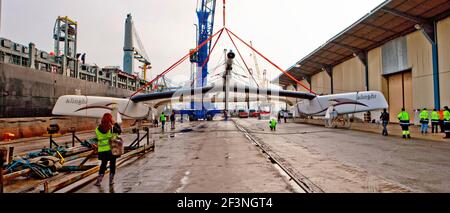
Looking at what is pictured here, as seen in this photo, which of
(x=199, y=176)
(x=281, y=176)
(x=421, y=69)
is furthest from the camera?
(x=421, y=69)

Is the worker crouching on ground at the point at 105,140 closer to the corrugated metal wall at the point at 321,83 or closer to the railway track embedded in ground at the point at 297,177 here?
the railway track embedded in ground at the point at 297,177

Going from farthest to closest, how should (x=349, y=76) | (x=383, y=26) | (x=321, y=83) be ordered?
(x=321, y=83) < (x=349, y=76) < (x=383, y=26)

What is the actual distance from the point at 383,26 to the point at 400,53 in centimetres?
312

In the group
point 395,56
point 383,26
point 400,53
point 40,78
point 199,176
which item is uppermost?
point 383,26

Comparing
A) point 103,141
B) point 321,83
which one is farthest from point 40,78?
point 321,83

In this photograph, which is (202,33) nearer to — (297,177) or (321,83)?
(321,83)

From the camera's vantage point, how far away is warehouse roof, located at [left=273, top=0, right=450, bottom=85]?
20.8 meters

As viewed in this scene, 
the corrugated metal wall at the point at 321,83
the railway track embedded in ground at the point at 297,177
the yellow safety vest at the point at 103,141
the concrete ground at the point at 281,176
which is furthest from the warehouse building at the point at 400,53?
the yellow safety vest at the point at 103,141

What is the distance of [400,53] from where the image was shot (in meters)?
26.1

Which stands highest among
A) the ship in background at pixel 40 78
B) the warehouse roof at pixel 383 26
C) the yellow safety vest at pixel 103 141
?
the warehouse roof at pixel 383 26

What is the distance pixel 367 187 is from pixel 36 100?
20.4 meters

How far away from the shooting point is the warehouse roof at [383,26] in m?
20.8

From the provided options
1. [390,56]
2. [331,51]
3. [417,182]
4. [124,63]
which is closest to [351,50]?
[331,51]

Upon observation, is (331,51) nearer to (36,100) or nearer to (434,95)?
(434,95)
